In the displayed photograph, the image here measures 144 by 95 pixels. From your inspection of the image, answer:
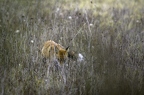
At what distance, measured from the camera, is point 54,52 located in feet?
13.5

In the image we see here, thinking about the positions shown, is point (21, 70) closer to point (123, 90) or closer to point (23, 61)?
point (23, 61)

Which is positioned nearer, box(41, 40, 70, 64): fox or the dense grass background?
the dense grass background

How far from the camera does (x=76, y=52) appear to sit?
4.41 metres

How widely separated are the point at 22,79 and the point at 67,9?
8.70ft

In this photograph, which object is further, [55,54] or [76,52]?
[76,52]

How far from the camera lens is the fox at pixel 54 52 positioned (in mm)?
4074

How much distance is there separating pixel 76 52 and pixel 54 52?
0.42 m

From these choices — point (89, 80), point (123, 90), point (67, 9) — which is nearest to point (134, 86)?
point (123, 90)

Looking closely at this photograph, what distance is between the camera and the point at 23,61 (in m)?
4.12

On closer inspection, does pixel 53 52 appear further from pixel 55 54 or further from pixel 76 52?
pixel 76 52

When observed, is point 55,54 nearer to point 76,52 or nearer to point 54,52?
point 54,52

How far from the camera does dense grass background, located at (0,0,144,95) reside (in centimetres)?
385

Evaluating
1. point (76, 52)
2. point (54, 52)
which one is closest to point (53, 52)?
point (54, 52)

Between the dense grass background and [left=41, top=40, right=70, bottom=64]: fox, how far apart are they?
9 centimetres
